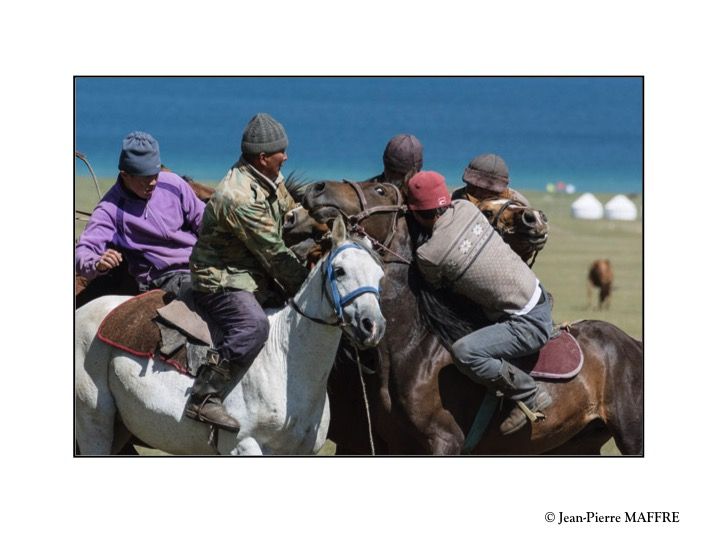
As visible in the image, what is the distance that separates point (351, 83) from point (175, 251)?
80.3 ft

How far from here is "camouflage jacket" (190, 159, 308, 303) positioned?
716 cm

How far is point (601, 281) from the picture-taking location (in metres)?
23.5

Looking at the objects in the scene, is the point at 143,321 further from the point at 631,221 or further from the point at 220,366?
the point at 631,221

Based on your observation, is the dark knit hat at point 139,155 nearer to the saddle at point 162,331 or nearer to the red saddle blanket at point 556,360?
the saddle at point 162,331

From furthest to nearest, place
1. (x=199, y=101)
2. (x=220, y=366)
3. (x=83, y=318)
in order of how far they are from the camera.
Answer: (x=199, y=101)
(x=83, y=318)
(x=220, y=366)

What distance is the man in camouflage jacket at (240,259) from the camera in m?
7.18

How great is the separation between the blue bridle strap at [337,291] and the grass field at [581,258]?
3728 millimetres

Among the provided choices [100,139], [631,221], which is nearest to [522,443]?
[100,139]

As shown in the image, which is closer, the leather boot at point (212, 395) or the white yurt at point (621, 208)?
the leather boot at point (212, 395)

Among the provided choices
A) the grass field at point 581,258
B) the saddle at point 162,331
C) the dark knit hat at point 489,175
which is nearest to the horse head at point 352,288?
the saddle at point 162,331

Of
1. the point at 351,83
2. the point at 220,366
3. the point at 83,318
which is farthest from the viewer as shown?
the point at 351,83

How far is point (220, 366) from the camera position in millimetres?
7289

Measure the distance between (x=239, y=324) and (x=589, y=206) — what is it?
31872 mm

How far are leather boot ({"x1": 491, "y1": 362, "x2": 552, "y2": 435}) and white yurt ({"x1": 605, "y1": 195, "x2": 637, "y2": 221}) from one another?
29916 millimetres
